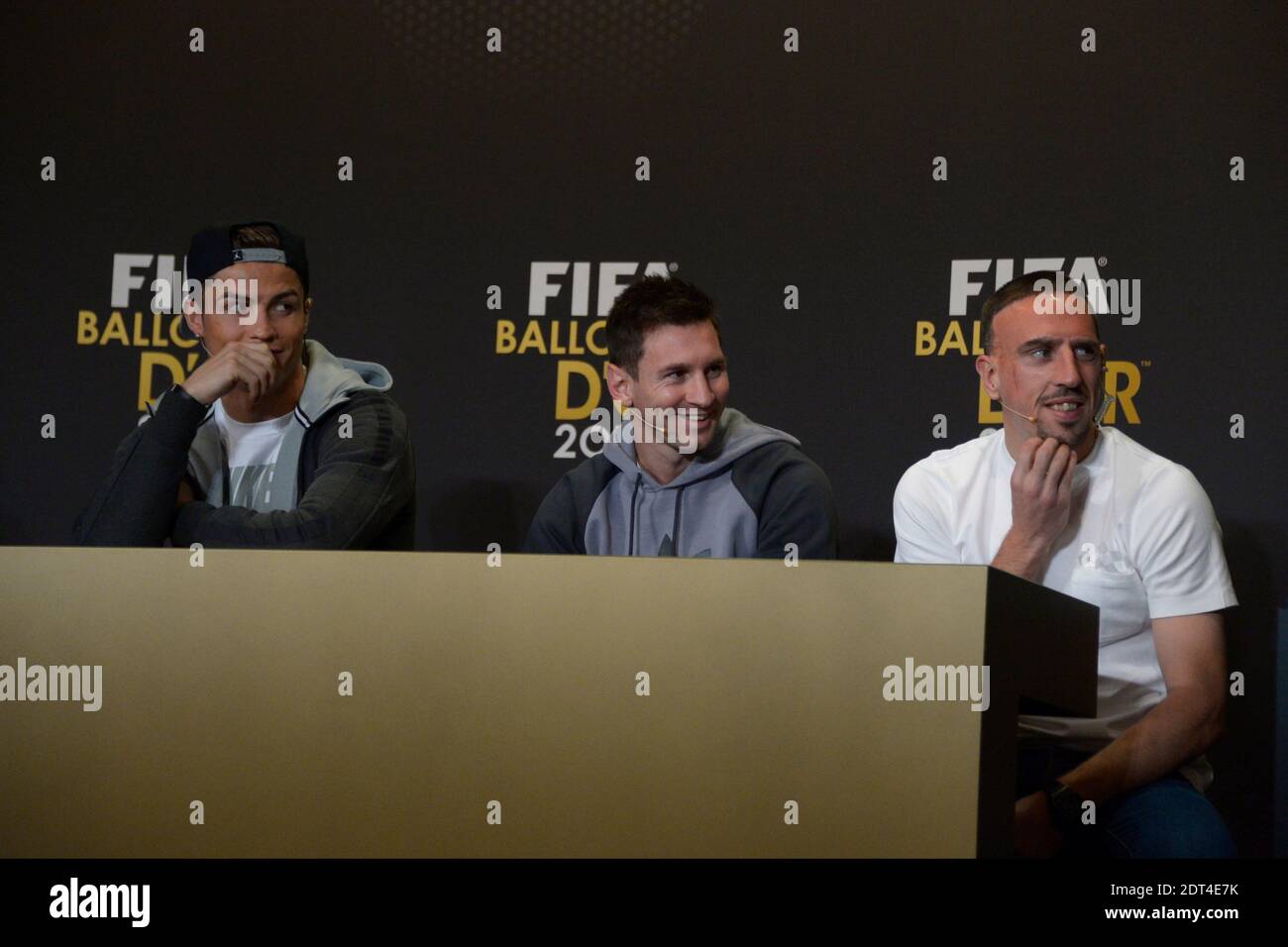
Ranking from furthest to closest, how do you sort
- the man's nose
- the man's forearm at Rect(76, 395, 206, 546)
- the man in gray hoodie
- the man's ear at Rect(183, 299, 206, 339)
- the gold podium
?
1. the man's ear at Rect(183, 299, 206, 339)
2. the man's nose
3. the man in gray hoodie
4. the man's forearm at Rect(76, 395, 206, 546)
5. the gold podium

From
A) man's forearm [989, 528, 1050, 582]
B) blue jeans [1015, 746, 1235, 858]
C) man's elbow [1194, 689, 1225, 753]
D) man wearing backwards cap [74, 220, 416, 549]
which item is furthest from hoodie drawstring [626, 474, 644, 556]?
man's elbow [1194, 689, 1225, 753]

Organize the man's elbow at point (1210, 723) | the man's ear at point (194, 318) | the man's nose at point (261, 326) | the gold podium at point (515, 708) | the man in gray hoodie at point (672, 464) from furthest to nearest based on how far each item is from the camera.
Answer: the man's ear at point (194, 318) < the man's nose at point (261, 326) < the man in gray hoodie at point (672, 464) < the man's elbow at point (1210, 723) < the gold podium at point (515, 708)

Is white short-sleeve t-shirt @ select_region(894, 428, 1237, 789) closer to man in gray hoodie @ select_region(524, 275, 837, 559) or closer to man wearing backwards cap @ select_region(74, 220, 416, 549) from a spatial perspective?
man in gray hoodie @ select_region(524, 275, 837, 559)

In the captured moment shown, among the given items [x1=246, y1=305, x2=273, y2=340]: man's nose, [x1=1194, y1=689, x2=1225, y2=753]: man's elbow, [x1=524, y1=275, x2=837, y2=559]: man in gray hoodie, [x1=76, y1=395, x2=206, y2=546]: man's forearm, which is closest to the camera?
[x1=1194, y1=689, x2=1225, y2=753]: man's elbow

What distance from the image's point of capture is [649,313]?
2.39 metres

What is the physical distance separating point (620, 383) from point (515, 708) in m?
1.12

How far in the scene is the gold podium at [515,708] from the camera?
1.32m

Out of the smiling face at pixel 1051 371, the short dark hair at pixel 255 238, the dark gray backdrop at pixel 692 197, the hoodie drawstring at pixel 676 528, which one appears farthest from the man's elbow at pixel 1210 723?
the short dark hair at pixel 255 238

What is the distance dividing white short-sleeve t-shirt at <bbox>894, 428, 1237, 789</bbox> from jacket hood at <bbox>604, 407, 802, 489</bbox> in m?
0.35

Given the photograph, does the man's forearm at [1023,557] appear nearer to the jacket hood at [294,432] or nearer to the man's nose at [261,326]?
the jacket hood at [294,432]

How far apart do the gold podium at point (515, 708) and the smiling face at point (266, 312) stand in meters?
1.00

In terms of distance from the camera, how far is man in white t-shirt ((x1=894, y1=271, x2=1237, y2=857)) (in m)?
1.95

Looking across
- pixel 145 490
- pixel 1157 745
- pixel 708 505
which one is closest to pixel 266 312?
pixel 145 490
